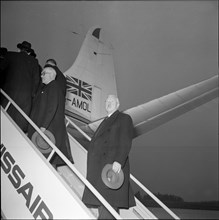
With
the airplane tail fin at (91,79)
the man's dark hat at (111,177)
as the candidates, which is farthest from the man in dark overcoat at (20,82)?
the airplane tail fin at (91,79)

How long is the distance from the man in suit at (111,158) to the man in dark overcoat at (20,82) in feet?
1.93

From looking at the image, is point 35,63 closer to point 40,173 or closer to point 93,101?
point 40,173

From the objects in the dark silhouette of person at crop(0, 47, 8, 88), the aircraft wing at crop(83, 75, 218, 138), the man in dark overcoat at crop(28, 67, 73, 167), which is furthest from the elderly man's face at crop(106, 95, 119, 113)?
the aircraft wing at crop(83, 75, 218, 138)

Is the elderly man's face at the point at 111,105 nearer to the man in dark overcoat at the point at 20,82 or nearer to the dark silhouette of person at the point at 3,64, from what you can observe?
the man in dark overcoat at the point at 20,82

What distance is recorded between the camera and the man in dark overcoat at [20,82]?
6.43 ft

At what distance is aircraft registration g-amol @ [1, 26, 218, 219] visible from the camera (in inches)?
53.7

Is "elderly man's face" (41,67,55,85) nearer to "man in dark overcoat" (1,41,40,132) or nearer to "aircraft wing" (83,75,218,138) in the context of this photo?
"man in dark overcoat" (1,41,40,132)

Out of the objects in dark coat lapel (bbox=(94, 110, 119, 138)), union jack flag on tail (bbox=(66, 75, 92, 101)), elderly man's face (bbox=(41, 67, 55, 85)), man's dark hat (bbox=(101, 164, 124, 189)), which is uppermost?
elderly man's face (bbox=(41, 67, 55, 85))

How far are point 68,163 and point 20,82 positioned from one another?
31.9 inches

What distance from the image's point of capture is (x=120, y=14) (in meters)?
4.58

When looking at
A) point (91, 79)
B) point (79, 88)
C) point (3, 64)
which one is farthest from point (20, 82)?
point (91, 79)

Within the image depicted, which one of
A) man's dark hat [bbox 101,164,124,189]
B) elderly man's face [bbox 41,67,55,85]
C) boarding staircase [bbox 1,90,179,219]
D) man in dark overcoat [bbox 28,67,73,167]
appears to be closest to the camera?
boarding staircase [bbox 1,90,179,219]

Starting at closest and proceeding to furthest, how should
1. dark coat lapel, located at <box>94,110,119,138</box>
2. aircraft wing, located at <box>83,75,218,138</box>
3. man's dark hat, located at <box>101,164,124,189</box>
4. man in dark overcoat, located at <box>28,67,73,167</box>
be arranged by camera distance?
man's dark hat, located at <box>101,164,124,189</box> → dark coat lapel, located at <box>94,110,119,138</box> → man in dark overcoat, located at <box>28,67,73,167</box> → aircraft wing, located at <box>83,75,218,138</box>

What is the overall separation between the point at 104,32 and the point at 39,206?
160 inches
